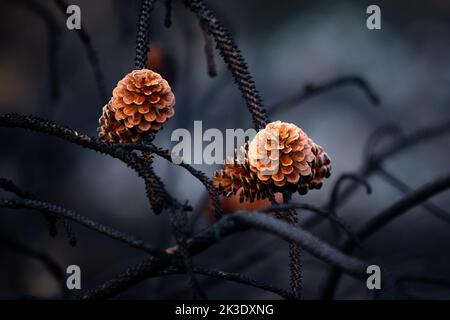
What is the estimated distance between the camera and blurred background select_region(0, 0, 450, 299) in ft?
2.57

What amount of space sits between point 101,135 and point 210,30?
0.07 meters

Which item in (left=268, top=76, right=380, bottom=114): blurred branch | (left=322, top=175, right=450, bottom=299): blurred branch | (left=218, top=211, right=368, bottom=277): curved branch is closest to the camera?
(left=218, top=211, right=368, bottom=277): curved branch

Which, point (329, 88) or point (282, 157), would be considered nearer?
point (282, 157)

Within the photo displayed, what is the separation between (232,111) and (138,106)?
26.0 inches

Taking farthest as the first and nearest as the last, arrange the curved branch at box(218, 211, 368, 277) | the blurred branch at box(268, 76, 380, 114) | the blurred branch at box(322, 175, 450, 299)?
the blurred branch at box(268, 76, 380, 114) → the blurred branch at box(322, 175, 450, 299) → the curved branch at box(218, 211, 368, 277)

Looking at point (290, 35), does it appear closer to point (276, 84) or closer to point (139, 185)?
point (276, 84)

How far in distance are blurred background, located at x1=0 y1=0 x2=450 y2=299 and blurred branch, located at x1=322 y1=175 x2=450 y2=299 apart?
0.52ft

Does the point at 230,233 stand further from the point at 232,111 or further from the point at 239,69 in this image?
the point at 232,111

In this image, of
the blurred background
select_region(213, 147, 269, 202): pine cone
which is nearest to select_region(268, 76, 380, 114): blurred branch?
the blurred background

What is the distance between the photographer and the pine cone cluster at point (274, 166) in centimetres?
28

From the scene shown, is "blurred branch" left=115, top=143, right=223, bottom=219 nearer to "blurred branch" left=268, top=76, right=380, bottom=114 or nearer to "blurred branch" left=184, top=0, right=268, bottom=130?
"blurred branch" left=184, top=0, right=268, bottom=130

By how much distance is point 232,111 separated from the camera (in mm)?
953

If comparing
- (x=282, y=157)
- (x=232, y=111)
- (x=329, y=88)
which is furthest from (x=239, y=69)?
(x=232, y=111)
